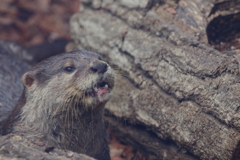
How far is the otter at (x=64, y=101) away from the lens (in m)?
2.69

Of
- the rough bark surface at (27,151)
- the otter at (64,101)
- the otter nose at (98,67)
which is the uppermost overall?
the otter nose at (98,67)

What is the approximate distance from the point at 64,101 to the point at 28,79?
51 centimetres

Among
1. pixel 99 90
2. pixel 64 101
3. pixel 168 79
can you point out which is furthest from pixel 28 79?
pixel 168 79

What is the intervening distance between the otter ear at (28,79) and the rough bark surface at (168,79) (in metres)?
1.18

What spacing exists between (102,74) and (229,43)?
1.83 m

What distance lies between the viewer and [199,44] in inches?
127

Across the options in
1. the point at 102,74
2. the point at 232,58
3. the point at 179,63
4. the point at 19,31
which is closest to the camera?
the point at 102,74

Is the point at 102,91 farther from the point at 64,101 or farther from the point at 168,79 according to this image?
the point at 168,79

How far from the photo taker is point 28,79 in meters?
3.02

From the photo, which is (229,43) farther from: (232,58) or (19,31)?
(19,31)

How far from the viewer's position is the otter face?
266cm

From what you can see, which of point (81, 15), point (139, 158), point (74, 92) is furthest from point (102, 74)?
point (81, 15)

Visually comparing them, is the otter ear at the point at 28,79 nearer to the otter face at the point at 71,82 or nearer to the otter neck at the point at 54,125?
the otter face at the point at 71,82

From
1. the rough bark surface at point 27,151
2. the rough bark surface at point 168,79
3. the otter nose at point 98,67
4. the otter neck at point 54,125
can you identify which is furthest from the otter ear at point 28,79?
the rough bark surface at point 168,79
